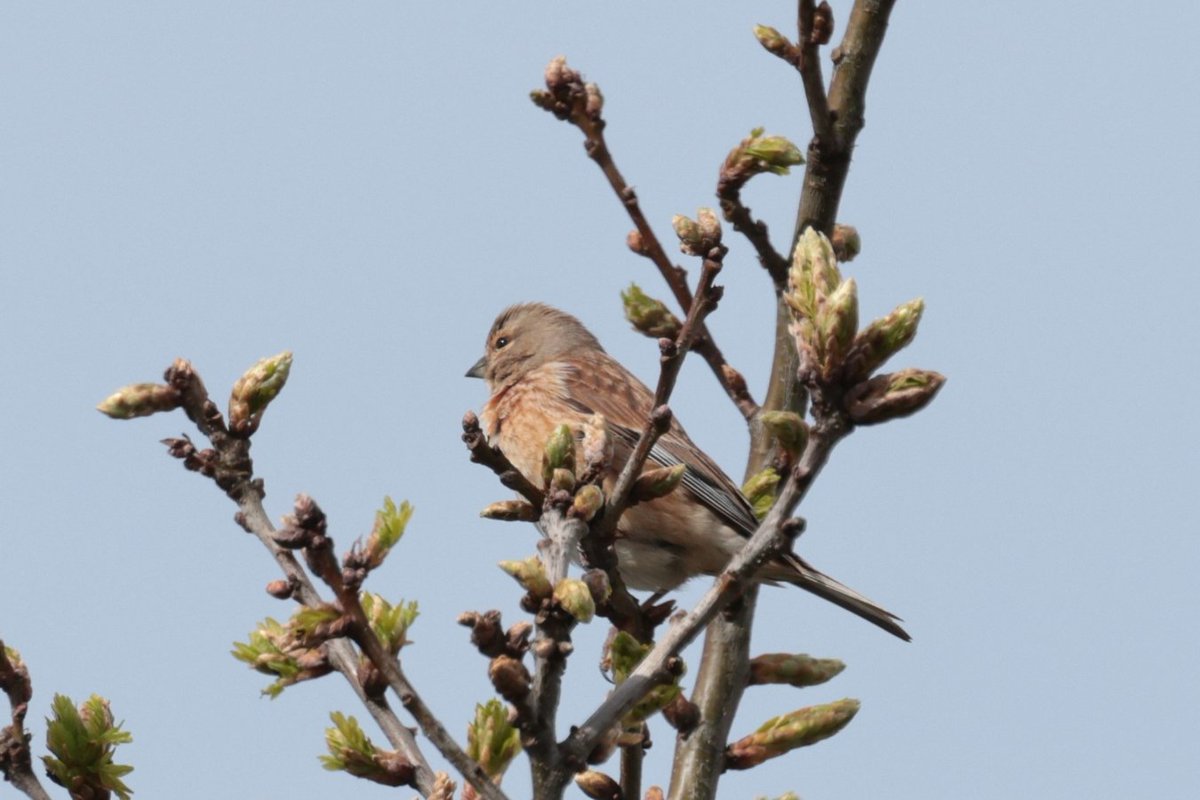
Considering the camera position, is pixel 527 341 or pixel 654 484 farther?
pixel 527 341

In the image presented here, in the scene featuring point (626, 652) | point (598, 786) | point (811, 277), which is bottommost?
point (598, 786)

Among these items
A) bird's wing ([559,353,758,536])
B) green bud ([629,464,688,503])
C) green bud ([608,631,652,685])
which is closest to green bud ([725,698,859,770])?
green bud ([608,631,652,685])

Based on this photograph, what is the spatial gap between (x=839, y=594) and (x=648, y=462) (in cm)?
98

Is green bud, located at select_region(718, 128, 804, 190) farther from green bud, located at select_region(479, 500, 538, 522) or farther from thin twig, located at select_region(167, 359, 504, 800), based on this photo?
thin twig, located at select_region(167, 359, 504, 800)

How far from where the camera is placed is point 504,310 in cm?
857

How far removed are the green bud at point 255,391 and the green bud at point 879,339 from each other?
127 cm

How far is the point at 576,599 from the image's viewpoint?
9.56 feet

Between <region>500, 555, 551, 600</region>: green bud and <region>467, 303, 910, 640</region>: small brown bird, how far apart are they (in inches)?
115

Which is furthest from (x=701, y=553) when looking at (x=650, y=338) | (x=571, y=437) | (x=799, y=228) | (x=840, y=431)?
(x=840, y=431)

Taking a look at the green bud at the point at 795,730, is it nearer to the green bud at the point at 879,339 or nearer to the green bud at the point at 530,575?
the green bud at the point at 530,575

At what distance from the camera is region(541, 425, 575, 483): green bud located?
10.8ft

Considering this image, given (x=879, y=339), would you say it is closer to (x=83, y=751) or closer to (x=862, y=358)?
(x=862, y=358)

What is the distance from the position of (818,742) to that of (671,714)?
0.40 m

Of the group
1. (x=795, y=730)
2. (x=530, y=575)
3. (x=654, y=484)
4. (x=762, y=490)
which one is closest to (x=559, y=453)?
(x=654, y=484)
